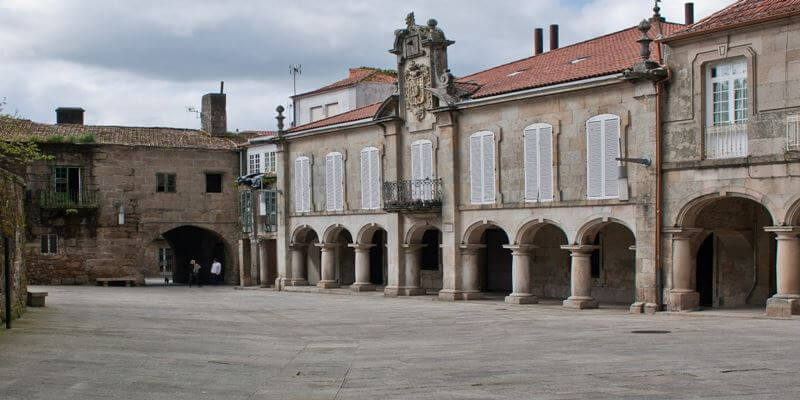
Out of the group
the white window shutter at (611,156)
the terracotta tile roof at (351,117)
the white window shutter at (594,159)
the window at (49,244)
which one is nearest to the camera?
the white window shutter at (611,156)

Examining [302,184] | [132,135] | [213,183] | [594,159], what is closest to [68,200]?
[132,135]

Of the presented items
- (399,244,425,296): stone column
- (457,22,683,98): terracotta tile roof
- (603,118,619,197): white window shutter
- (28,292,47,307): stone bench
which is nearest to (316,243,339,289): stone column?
(399,244,425,296): stone column

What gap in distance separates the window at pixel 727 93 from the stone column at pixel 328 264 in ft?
59.1

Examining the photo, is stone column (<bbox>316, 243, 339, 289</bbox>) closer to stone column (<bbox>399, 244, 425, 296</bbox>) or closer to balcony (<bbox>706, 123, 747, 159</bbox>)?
stone column (<bbox>399, 244, 425, 296</bbox>)

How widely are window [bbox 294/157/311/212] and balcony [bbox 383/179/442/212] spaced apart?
5.72m

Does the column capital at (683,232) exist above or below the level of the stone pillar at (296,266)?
above

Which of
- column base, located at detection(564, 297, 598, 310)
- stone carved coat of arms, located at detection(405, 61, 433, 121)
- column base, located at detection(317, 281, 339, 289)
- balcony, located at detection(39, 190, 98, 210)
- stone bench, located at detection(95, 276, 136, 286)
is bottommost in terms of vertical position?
stone bench, located at detection(95, 276, 136, 286)

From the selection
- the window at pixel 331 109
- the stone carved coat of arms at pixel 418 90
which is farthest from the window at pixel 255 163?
the stone carved coat of arms at pixel 418 90

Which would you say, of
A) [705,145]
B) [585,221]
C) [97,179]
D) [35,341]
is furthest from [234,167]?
[35,341]

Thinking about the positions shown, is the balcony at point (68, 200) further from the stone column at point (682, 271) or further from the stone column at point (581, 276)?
the stone column at point (682, 271)

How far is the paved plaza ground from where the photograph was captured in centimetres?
1334

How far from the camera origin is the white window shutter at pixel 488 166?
107 feet

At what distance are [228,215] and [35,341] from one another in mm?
32984

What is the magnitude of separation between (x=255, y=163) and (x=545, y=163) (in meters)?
22.0
